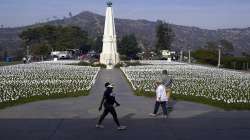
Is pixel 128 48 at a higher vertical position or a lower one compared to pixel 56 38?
lower

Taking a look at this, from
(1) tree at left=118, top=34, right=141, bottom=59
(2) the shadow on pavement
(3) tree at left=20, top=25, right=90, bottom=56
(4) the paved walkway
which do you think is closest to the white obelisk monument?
(1) tree at left=118, top=34, right=141, bottom=59

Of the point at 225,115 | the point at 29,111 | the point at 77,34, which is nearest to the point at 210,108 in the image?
the point at 225,115

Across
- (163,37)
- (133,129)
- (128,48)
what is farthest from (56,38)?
(133,129)

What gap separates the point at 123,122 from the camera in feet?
44.1

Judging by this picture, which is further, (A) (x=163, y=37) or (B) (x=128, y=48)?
(A) (x=163, y=37)

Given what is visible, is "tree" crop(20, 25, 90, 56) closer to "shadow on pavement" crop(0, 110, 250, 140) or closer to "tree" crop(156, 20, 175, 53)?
"tree" crop(156, 20, 175, 53)

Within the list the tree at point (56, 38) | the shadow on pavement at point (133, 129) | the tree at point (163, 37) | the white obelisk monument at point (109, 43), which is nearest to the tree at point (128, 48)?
the tree at point (163, 37)

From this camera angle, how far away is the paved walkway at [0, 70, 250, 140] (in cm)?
1136

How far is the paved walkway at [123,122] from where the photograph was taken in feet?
37.3

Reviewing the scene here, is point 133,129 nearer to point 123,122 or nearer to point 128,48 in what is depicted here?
point 123,122

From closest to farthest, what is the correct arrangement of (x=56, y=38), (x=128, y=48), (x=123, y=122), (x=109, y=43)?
(x=123, y=122) < (x=109, y=43) < (x=128, y=48) < (x=56, y=38)

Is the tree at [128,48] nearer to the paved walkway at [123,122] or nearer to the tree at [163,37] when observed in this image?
the tree at [163,37]

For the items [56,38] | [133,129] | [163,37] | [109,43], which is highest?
[163,37]

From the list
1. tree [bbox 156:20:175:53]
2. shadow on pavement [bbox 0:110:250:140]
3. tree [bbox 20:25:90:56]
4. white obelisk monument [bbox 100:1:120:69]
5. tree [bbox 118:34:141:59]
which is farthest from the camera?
tree [bbox 20:25:90:56]
